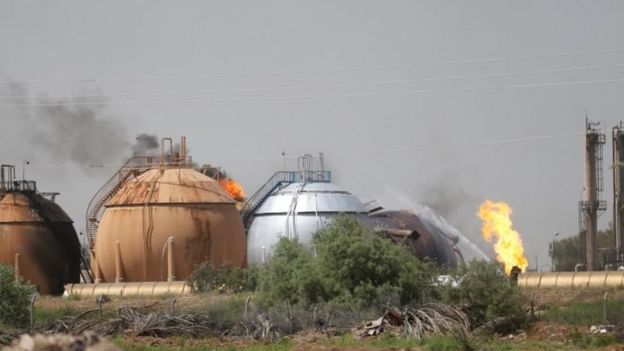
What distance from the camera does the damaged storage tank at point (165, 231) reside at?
7044 cm

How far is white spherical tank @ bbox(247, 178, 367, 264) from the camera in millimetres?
76875

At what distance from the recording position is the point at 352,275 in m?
46.4

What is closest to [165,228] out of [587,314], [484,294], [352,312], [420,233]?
[420,233]

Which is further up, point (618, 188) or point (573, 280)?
point (618, 188)

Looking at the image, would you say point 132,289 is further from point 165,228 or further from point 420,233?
point 420,233

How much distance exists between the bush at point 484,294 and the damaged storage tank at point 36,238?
33585 mm

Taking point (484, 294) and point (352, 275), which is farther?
point (352, 275)

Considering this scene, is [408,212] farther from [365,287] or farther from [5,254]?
[365,287]

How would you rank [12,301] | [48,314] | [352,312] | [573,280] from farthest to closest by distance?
[573,280] → [48,314] → [12,301] → [352,312]

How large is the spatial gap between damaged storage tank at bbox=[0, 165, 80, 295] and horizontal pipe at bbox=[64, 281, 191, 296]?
4295mm

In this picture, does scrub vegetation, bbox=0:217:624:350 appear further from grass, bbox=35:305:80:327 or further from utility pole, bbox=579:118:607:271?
utility pole, bbox=579:118:607:271

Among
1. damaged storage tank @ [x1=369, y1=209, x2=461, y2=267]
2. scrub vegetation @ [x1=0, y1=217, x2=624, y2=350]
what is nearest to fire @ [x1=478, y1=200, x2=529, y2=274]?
damaged storage tank @ [x1=369, y1=209, x2=461, y2=267]

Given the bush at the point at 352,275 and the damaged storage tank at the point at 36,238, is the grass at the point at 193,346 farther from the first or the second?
the damaged storage tank at the point at 36,238

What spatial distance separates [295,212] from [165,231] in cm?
971
